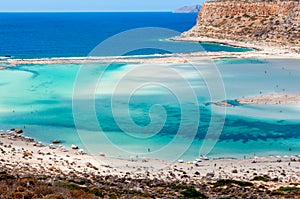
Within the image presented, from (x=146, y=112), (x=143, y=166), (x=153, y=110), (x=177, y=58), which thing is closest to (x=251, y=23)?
(x=177, y=58)

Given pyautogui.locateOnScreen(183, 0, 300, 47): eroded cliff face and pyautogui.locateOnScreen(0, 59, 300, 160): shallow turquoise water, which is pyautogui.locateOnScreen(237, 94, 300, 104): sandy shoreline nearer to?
pyautogui.locateOnScreen(0, 59, 300, 160): shallow turquoise water

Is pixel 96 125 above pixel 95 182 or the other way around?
above

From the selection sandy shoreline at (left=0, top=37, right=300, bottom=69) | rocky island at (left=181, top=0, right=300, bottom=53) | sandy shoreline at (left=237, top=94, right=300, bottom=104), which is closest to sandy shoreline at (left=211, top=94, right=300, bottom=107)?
sandy shoreline at (left=237, top=94, right=300, bottom=104)

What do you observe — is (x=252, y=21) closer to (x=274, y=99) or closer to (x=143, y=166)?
(x=274, y=99)

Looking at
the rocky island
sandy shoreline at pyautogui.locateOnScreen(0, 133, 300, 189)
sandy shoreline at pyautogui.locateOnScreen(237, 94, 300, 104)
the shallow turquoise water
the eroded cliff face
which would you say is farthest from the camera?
the eroded cliff face

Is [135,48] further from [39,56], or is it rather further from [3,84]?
[3,84]

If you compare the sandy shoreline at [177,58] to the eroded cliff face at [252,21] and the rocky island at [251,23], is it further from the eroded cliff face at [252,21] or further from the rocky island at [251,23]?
the eroded cliff face at [252,21]

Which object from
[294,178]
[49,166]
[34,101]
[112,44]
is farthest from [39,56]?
[294,178]
